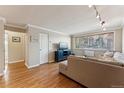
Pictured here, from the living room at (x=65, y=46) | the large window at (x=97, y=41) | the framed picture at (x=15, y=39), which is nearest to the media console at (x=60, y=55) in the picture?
the living room at (x=65, y=46)

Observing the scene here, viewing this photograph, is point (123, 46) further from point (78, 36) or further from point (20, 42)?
point (20, 42)

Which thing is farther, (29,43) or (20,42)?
(20,42)

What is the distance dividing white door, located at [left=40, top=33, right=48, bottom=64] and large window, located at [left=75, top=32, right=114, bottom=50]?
3.36 metres

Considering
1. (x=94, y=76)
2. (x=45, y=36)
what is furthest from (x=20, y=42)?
(x=94, y=76)

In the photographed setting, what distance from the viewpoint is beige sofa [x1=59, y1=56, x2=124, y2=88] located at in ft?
6.86

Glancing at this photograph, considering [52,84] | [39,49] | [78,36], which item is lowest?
[52,84]

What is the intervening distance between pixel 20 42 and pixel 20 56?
0.97m

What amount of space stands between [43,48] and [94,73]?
4259 mm

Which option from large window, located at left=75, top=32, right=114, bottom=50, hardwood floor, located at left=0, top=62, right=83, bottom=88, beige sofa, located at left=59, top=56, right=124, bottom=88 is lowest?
hardwood floor, located at left=0, top=62, right=83, bottom=88

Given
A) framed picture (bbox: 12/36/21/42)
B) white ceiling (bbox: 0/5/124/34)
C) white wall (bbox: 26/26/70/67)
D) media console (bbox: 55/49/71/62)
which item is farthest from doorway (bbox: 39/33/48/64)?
framed picture (bbox: 12/36/21/42)

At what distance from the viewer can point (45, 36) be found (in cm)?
641

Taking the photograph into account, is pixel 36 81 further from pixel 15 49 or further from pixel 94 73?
pixel 15 49

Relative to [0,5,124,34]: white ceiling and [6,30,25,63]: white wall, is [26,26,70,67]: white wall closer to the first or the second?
[0,5,124,34]: white ceiling

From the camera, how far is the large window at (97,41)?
21.7 feet
